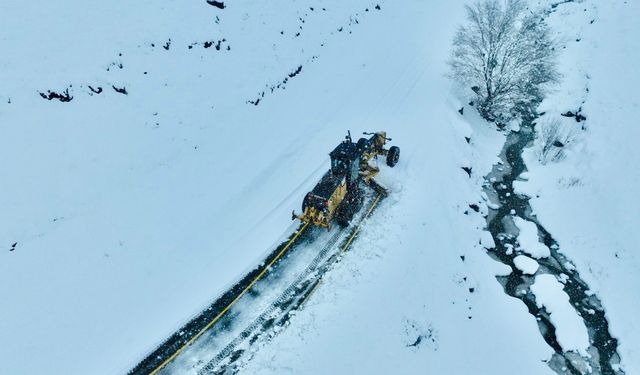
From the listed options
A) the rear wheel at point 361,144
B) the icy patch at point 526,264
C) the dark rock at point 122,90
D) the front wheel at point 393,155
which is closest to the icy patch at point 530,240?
the icy patch at point 526,264

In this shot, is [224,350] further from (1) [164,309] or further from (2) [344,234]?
(2) [344,234]

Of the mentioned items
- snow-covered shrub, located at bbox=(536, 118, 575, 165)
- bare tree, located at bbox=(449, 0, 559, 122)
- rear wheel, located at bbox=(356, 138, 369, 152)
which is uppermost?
bare tree, located at bbox=(449, 0, 559, 122)

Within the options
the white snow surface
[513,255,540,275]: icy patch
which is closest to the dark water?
[513,255,540,275]: icy patch

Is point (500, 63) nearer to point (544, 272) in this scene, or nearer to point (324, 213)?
point (544, 272)

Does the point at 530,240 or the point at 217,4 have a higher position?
the point at 217,4

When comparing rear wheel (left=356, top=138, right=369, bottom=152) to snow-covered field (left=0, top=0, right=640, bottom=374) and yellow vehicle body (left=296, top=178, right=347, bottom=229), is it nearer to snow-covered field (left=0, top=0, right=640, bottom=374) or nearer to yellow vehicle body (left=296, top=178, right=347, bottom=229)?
yellow vehicle body (left=296, top=178, right=347, bottom=229)

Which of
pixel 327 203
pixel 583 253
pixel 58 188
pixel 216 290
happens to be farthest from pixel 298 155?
pixel 583 253

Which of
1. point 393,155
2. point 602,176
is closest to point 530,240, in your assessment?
point 602,176
